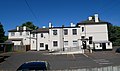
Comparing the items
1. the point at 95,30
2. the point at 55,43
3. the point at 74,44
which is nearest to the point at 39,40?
the point at 55,43

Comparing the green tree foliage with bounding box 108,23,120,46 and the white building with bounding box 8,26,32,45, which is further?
the green tree foliage with bounding box 108,23,120,46

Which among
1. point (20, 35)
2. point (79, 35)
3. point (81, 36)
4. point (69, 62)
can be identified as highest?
point (20, 35)

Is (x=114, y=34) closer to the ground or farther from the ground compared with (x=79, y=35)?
farther from the ground

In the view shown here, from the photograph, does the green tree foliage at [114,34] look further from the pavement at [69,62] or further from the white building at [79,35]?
the pavement at [69,62]

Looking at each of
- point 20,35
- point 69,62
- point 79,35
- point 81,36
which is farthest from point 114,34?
point 69,62

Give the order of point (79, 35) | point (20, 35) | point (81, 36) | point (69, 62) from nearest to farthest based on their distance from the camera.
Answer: point (69, 62) < point (79, 35) < point (81, 36) < point (20, 35)

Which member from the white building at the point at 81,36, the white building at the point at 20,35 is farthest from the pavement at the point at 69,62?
the white building at the point at 20,35

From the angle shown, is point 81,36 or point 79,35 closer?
point 79,35

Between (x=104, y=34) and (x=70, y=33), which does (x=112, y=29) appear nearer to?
(x=104, y=34)

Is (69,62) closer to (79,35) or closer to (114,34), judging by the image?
(79,35)

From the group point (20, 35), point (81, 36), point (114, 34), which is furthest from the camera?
point (114, 34)

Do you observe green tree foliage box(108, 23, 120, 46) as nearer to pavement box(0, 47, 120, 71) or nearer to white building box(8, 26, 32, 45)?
white building box(8, 26, 32, 45)

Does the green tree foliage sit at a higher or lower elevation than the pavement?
higher

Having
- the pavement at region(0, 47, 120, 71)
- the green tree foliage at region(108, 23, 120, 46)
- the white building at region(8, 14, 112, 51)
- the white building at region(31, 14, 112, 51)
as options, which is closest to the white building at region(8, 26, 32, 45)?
the white building at region(8, 14, 112, 51)
